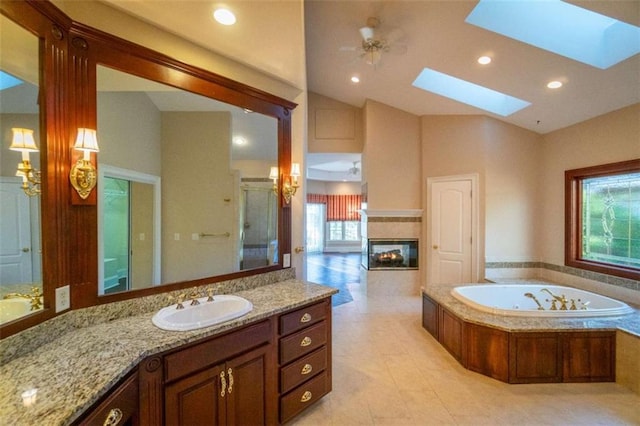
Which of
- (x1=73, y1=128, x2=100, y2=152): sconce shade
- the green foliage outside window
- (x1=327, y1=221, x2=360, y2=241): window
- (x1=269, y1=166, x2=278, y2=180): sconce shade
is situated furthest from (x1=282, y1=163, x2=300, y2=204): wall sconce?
(x1=327, y1=221, x2=360, y2=241): window

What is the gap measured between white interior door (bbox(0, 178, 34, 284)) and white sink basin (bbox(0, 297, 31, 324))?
0.29 ft

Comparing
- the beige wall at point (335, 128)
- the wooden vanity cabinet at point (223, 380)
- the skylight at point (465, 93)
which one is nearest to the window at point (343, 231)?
the beige wall at point (335, 128)

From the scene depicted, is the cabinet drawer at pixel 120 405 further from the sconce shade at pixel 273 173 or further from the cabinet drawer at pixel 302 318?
the sconce shade at pixel 273 173

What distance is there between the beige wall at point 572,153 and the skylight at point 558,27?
99cm

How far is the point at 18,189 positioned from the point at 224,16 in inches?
58.7

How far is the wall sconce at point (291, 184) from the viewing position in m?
2.52

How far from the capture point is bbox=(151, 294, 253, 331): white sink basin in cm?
146

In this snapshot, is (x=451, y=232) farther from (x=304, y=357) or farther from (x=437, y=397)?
(x=304, y=357)

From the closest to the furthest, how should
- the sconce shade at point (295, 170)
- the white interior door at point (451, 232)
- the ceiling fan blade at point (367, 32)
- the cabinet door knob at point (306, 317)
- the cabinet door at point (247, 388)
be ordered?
1. the cabinet door at point (247, 388)
2. the cabinet door knob at point (306, 317)
3. the sconce shade at point (295, 170)
4. the ceiling fan blade at point (367, 32)
5. the white interior door at point (451, 232)

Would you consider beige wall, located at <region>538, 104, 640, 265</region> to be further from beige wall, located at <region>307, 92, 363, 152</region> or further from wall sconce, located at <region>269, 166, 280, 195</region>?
wall sconce, located at <region>269, 166, 280, 195</region>

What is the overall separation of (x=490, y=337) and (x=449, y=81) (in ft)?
11.9

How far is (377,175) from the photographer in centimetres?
497

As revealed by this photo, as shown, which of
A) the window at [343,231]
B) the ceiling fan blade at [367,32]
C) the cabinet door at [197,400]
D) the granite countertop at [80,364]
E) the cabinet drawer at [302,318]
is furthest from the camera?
the window at [343,231]

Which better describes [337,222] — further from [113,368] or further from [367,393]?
[113,368]
